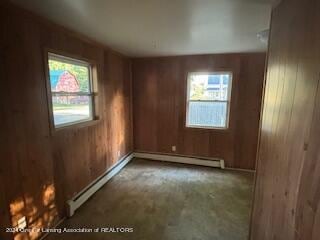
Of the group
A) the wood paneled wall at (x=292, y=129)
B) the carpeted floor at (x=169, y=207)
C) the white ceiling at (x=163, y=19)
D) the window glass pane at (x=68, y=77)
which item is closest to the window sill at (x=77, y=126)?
the window glass pane at (x=68, y=77)

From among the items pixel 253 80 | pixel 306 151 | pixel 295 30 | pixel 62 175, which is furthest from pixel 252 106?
pixel 62 175

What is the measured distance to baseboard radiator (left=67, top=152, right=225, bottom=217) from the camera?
2.52 metres

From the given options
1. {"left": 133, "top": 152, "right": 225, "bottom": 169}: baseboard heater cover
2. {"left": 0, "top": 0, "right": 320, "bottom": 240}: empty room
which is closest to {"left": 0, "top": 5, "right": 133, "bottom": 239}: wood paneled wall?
{"left": 0, "top": 0, "right": 320, "bottom": 240}: empty room

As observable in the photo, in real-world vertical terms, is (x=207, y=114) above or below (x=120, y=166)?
above

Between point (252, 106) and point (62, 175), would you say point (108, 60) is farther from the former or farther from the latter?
point (252, 106)

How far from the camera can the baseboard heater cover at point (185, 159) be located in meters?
3.96

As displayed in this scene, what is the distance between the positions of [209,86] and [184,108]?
0.71 m

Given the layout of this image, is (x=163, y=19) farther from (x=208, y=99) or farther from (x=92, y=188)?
(x=92, y=188)

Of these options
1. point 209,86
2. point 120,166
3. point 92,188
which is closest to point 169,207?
point 92,188

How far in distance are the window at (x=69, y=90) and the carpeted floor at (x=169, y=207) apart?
1272mm

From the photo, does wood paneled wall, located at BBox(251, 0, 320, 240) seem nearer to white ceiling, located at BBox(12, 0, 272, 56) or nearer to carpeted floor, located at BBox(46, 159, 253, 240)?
white ceiling, located at BBox(12, 0, 272, 56)

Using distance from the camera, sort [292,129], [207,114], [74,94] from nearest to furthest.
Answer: [292,129]
[74,94]
[207,114]

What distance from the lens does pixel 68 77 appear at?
2.52 m

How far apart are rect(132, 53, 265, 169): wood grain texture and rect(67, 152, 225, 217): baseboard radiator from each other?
133 mm
